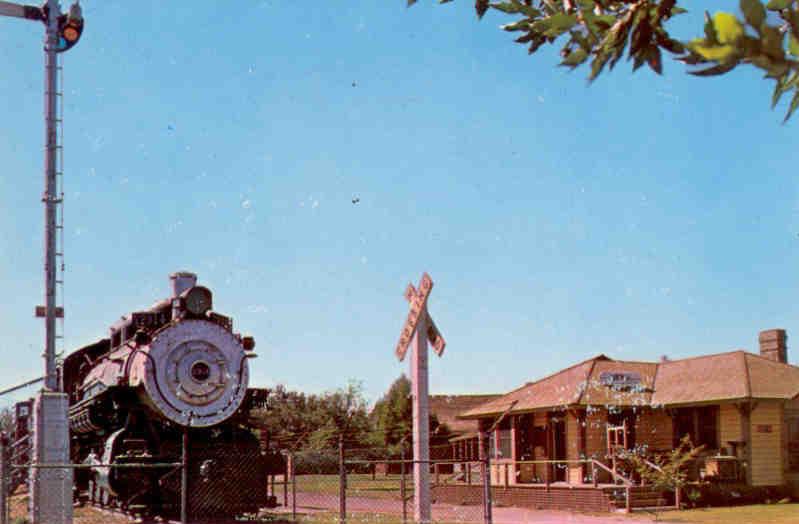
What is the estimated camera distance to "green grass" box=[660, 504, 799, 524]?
1842 cm

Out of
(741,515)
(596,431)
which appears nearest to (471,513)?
(596,431)

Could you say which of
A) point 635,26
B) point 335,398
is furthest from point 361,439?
point 635,26

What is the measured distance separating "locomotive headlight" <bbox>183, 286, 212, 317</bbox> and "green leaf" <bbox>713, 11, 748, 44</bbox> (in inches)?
639

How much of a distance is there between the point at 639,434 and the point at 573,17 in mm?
25452

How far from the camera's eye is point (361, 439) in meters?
52.7

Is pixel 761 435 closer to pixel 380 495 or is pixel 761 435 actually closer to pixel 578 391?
pixel 578 391

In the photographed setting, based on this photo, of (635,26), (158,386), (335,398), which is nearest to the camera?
(635,26)

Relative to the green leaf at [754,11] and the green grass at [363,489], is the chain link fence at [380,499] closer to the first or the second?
the green grass at [363,489]

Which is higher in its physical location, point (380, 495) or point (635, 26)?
point (635, 26)

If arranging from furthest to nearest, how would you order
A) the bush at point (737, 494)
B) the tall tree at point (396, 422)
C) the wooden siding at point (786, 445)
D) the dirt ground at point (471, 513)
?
the tall tree at point (396, 422) → the wooden siding at point (786, 445) → the bush at point (737, 494) → the dirt ground at point (471, 513)

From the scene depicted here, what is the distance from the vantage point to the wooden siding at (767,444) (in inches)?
957

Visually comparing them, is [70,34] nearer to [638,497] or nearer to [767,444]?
[638,497]

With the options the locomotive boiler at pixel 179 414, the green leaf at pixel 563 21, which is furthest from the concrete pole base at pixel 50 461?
the green leaf at pixel 563 21

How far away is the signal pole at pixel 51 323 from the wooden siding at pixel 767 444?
17.4m
